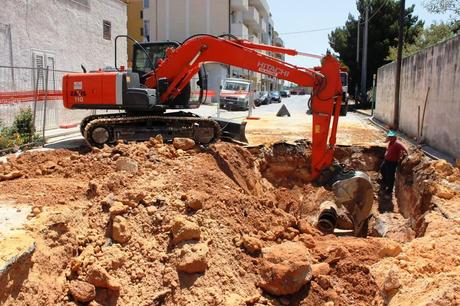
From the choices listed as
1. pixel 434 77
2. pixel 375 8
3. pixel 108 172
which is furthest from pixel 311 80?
Result: pixel 375 8

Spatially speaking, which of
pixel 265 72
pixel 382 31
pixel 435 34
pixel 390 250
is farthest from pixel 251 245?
pixel 382 31

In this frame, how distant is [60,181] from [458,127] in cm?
875

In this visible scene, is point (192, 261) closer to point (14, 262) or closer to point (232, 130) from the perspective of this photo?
point (14, 262)

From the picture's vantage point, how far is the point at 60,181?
718cm

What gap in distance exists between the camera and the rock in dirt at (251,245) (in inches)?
226

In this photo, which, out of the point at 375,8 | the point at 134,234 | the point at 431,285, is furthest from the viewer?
the point at 375,8

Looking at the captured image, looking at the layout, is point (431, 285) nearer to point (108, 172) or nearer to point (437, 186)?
point (437, 186)

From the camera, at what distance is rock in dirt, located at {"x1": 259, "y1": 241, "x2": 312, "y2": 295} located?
5.27 m

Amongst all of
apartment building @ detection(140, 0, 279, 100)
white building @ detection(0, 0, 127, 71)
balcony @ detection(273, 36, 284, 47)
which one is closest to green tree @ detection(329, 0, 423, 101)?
apartment building @ detection(140, 0, 279, 100)

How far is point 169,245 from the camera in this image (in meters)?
5.52

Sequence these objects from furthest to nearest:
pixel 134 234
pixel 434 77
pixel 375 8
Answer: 1. pixel 375 8
2. pixel 434 77
3. pixel 134 234

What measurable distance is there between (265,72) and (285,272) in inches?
185

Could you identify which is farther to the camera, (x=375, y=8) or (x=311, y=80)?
(x=375, y=8)

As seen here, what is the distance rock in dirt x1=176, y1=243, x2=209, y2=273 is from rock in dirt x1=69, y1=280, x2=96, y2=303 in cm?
96
